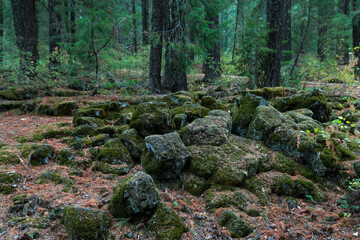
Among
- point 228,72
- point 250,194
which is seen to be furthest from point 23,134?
point 228,72

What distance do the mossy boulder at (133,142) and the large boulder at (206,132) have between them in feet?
2.76

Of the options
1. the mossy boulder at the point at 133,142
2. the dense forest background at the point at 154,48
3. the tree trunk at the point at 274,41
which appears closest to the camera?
the mossy boulder at the point at 133,142

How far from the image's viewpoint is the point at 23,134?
4.90 metres

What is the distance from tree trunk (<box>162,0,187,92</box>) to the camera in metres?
8.27

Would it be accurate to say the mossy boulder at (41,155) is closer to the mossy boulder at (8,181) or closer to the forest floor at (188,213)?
the forest floor at (188,213)

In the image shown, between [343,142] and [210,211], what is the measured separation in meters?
3.24

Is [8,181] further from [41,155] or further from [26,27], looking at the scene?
[26,27]

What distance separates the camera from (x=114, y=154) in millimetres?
4141

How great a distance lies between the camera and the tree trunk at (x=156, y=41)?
813cm

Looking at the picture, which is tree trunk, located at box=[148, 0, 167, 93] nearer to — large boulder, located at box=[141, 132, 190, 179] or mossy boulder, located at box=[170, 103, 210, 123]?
mossy boulder, located at box=[170, 103, 210, 123]

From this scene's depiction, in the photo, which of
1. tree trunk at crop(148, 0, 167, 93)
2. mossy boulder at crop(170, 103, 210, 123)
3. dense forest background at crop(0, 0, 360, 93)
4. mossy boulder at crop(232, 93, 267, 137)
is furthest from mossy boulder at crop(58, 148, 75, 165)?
tree trunk at crop(148, 0, 167, 93)

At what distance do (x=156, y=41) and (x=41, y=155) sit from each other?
5657 mm

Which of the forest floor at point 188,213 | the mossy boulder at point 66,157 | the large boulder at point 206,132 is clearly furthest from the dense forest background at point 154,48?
the forest floor at point 188,213

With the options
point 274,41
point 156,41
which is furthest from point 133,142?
point 274,41
